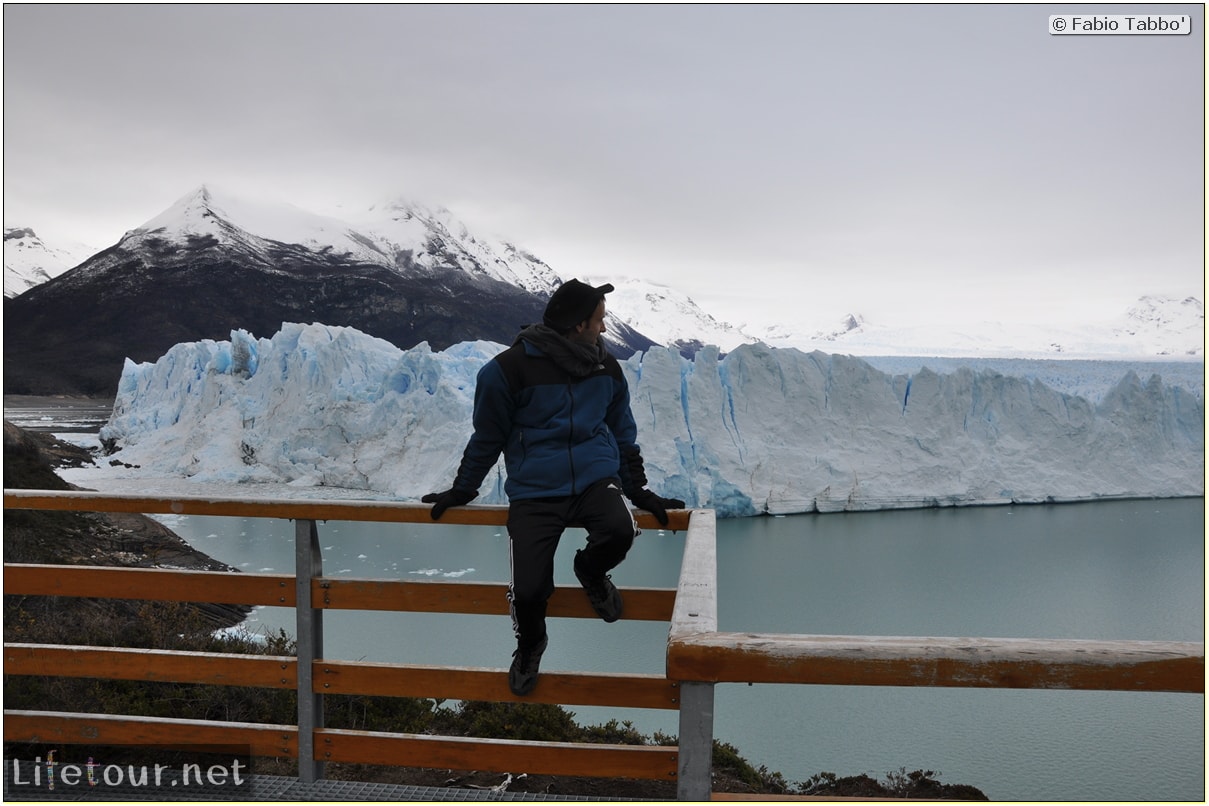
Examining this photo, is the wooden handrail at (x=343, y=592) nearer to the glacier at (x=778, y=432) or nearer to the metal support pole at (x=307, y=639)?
the metal support pole at (x=307, y=639)

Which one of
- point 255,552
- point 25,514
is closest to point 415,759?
point 25,514

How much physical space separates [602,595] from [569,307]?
22.3 inches

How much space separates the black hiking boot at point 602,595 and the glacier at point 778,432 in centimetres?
1483

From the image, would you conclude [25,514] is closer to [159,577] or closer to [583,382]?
[159,577]

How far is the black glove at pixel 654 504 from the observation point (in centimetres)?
169

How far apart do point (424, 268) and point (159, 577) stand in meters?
62.0

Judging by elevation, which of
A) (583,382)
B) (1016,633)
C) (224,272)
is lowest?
(1016,633)

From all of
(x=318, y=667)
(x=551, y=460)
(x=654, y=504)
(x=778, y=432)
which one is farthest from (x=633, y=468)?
(x=778, y=432)

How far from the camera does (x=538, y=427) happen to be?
165cm

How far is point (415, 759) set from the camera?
1643mm

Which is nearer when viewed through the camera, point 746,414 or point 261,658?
point 261,658

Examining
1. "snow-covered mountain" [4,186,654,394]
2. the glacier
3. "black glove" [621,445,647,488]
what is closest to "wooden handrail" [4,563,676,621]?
"black glove" [621,445,647,488]

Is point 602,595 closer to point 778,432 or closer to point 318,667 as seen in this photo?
point 318,667

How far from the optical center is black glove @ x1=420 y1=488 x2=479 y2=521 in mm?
1592
